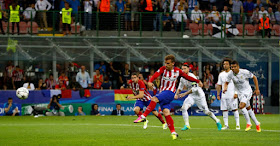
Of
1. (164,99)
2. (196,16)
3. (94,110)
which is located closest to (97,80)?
(94,110)

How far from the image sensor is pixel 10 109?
27797mm

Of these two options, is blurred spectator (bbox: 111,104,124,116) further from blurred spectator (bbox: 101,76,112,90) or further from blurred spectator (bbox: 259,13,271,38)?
blurred spectator (bbox: 259,13,271,38)

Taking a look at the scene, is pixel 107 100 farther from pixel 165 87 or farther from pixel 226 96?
pixel 165 87

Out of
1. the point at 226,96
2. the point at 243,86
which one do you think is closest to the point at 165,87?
the point at 243,86

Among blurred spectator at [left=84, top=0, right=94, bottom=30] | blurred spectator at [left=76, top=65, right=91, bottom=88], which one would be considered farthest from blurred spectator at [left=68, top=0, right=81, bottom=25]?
blurred spectator at [left=76, top=65, right=91, bottom=88]

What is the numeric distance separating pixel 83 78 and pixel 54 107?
2.14 metres

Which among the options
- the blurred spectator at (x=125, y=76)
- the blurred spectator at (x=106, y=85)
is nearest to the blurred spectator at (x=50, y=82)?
the blurred spectator at (x=106, y=85)

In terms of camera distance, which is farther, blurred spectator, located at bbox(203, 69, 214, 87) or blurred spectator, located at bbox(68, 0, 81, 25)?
blurred spectator, located at bbox(68, 0, 81, 25)

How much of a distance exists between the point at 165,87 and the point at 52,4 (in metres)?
19.8

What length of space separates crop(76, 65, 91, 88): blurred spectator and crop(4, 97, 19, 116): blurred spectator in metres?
3.41

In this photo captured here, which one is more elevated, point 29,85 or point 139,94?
point 139,94

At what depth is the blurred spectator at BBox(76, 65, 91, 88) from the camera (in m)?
29.1

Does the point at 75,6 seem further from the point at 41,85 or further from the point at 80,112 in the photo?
the point at 80,112

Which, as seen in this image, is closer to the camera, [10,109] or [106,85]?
[10,109]
